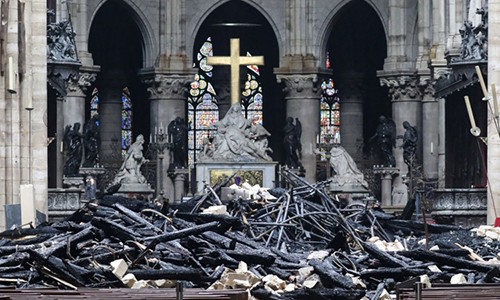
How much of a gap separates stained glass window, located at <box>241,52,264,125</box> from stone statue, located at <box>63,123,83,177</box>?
12749mm

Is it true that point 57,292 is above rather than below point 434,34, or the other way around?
below

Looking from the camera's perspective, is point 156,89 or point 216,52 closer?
point 156,89

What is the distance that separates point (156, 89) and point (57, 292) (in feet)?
162

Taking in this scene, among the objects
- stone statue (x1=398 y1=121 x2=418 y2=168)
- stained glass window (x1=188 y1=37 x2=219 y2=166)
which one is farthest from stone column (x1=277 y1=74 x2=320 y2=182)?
stained glass window (x1=188 y1=37 x2=219 y2=166)

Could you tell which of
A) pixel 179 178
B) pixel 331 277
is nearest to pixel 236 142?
pixel 179 178

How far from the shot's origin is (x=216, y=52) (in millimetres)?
77500

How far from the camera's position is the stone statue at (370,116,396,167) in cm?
7030

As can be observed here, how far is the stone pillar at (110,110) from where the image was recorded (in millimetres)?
74806

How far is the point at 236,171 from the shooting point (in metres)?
66.1

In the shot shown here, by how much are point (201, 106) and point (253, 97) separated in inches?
79.1

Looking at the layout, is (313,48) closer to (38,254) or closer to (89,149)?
(89,149)

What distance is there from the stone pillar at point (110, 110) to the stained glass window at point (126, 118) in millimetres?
1324

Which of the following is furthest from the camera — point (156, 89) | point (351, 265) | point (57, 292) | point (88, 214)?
point (156, 89)

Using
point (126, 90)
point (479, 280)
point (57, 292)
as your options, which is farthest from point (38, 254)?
point (126, 90)
